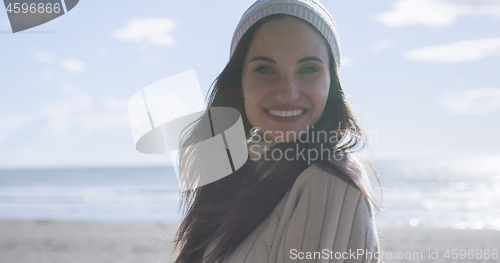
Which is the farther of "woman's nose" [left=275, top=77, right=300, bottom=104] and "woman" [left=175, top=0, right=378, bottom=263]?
"woman's nose" [left=275, top=77, right=300, bottom=104]

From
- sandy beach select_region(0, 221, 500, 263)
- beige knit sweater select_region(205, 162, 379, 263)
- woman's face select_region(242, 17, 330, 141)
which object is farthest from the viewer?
sandy beach select_region(0, 221, 500, 263)

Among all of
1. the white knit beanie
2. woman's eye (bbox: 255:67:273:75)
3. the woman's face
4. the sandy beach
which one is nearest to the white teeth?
the woman's face

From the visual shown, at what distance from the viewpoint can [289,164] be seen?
5.38 feet

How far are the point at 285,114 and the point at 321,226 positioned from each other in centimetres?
46

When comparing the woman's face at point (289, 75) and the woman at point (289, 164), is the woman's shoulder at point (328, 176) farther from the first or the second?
the woman's face at point (289, 75)

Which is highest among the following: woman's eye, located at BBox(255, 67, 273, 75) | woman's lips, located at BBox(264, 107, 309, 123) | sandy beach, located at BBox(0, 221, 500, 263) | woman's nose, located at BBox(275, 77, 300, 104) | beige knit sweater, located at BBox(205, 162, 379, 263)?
woman's eye, located at BBox(255, 67, 273, 75)

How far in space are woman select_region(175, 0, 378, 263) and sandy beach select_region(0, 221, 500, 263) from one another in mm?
4967

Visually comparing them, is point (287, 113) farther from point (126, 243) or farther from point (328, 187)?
point (126, 243)

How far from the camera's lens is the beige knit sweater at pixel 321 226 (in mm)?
1290

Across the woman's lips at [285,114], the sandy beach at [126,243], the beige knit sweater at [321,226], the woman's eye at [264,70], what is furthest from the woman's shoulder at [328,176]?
the sandy beach at [126,243]

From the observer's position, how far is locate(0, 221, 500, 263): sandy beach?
23.8ft

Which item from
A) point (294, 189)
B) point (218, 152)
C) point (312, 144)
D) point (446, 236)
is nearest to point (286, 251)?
point (294, 189)

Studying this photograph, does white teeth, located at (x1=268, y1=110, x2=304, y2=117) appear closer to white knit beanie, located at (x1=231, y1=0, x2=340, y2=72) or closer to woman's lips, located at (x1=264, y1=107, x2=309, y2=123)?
woman's lips, located at (x1=264, y1=107, x2=309, y2=123)

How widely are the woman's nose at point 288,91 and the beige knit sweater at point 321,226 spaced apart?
0.28 metres
